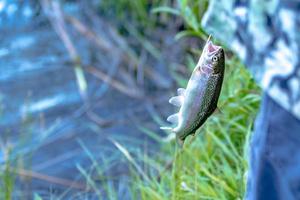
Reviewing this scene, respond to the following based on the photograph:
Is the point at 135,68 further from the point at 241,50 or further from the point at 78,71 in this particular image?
the point at 241,50

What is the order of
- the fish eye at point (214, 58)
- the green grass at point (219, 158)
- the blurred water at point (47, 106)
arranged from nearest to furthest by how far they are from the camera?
the fish eye at point (214, 58) < the green grass at point (219, 158) < the blurred water at point (47, 106)

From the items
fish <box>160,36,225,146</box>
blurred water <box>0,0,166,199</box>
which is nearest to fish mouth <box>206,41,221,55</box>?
fish <box>160,36,225,146</box>

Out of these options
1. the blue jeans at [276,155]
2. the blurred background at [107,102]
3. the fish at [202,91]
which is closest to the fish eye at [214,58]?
the fish at [202,91]

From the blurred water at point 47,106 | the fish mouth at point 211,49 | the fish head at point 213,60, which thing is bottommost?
the blurred water at point 47,106

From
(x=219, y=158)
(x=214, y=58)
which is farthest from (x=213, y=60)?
(x=219, y=158)

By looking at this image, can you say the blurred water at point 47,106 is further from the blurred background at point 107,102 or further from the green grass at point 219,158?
the green grass at point 219,158

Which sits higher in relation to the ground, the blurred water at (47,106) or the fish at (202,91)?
the fish at (202,91)
